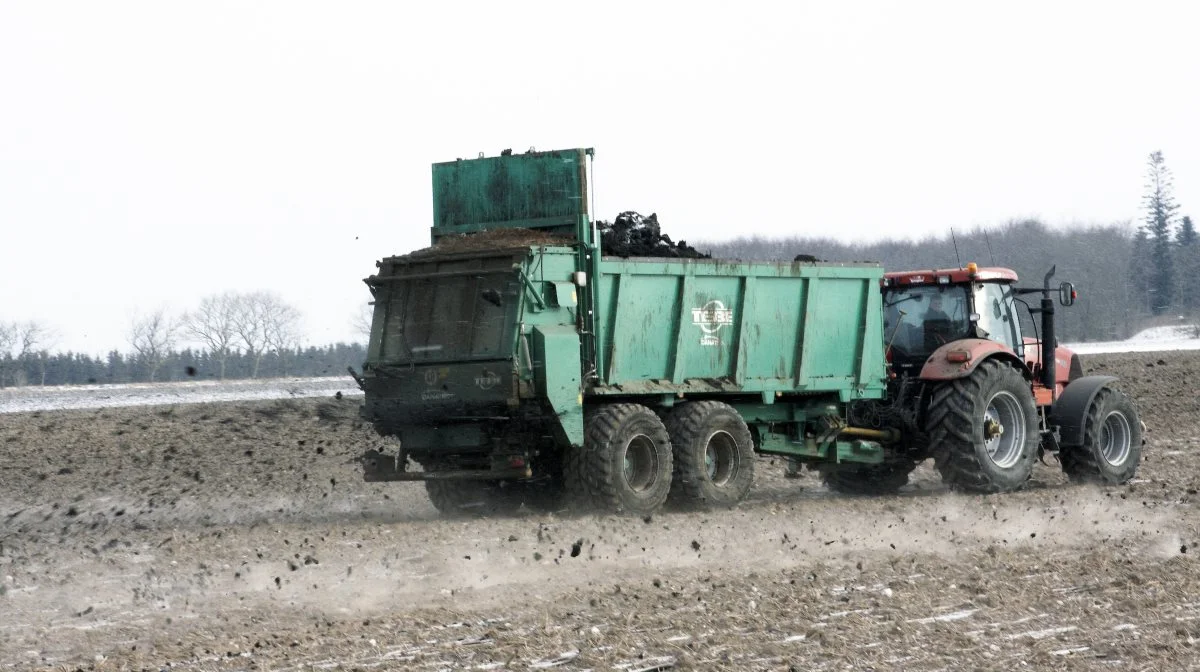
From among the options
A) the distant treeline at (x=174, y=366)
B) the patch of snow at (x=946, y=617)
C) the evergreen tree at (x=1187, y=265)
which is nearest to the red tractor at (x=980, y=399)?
the patch of snow at (x=946, y=617)

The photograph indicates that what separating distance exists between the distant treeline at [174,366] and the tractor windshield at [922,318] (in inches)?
795

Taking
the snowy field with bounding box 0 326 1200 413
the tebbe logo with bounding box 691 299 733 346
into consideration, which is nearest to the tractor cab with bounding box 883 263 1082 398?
the tebbe logo with bounding box 691 299 733 346

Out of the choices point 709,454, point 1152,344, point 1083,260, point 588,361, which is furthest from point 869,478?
point 1083,260

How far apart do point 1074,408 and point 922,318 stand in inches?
82.6

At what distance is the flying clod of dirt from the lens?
14.4 m

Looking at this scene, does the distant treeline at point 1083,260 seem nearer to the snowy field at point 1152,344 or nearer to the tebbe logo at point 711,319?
the snowy field at point 1152,344

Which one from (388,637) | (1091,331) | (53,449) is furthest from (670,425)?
(1091,331)

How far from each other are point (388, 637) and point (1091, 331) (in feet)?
190

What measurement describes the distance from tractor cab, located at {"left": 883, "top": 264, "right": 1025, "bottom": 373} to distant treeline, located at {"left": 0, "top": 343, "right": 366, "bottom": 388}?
20.2m

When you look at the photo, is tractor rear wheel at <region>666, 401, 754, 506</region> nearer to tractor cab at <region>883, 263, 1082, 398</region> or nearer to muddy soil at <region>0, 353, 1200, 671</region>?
muddy soil at <region>0, 353, 1200, 671</region>

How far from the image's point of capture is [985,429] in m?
16.0

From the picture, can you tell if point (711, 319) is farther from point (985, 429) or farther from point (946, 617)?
point (946, 617)

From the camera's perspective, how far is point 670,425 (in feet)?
46.6

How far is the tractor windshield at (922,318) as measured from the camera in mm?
16453
